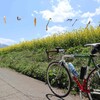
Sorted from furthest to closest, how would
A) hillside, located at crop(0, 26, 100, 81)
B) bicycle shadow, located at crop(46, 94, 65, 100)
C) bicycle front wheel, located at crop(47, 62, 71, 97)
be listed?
hillside, located at crop(0, 26, 100, 81) < bicycle front wheel, located at crop(47, 62, 71, 97) < bicycle shadow, located at crop(46, 94, 65, 100)

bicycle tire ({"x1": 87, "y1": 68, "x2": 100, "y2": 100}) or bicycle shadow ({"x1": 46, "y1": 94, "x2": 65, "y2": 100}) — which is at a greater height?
bicycle tire ({"x1": 87, "y1": 68, "x2": 100, "y2": 100})

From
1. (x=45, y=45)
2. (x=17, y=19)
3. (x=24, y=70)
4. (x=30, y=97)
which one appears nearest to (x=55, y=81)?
(x=30, y=97)

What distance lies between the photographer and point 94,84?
5.06 metres

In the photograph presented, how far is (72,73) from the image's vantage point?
5.42 m

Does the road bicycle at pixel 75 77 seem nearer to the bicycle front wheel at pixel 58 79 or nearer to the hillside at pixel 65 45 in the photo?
the bicycle front wheel at pixel 58 79

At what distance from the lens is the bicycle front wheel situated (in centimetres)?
588

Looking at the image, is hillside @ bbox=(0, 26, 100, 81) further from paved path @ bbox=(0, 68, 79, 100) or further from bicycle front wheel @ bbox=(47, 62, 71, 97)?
bicycle front wheel @ bbox=(47, 62, 71, 97)

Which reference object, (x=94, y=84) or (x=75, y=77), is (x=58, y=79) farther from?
(x=94, y=84)

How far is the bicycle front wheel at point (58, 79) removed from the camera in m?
5.88

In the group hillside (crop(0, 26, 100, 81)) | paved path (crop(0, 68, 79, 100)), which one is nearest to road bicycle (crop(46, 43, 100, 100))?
paved path (crop(0, 68, 79, 100))

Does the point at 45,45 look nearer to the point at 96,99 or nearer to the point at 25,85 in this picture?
the point at 25,85

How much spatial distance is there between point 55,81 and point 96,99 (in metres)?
1.54

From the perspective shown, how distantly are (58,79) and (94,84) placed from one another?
1464mm

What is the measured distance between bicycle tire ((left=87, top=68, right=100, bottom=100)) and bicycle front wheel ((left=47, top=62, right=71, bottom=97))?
0.66m
